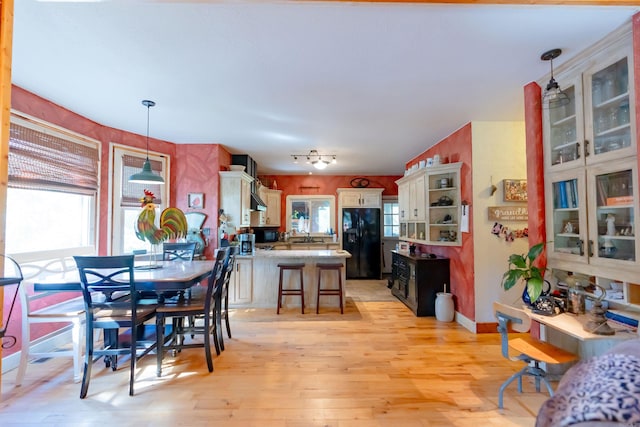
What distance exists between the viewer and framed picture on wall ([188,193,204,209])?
4426 millimetres

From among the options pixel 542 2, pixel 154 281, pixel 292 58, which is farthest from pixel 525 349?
pixel 154 281

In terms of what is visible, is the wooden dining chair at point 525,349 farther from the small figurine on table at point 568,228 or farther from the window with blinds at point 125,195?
the window with blinds at point 125,195

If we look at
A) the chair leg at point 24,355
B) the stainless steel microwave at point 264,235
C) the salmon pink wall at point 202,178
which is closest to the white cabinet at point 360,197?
the stainless steel microwave at point 264,235

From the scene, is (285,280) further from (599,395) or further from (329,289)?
(599,395)

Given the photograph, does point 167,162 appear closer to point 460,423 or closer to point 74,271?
point 74,271

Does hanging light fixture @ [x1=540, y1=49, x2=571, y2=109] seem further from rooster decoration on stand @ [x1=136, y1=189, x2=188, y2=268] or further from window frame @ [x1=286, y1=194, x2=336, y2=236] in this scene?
window frame @ [x1=286, y1=194, x2=336, y2=236]

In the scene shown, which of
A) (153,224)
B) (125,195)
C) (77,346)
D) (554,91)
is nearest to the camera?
(554,91)

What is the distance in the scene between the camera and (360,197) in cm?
696

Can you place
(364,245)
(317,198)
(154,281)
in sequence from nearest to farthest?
1. (154,281)
2. (364,245)
3. (317,198)

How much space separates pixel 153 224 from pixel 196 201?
1894 millimetres

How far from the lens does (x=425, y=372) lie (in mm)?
2477

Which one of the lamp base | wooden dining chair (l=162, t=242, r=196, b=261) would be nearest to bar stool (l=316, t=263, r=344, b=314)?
wooden dining chair (l=162, t=242, r=196, b=261)

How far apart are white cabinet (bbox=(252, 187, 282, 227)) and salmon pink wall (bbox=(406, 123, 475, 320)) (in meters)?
4.09

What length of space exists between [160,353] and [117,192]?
8.17ft
